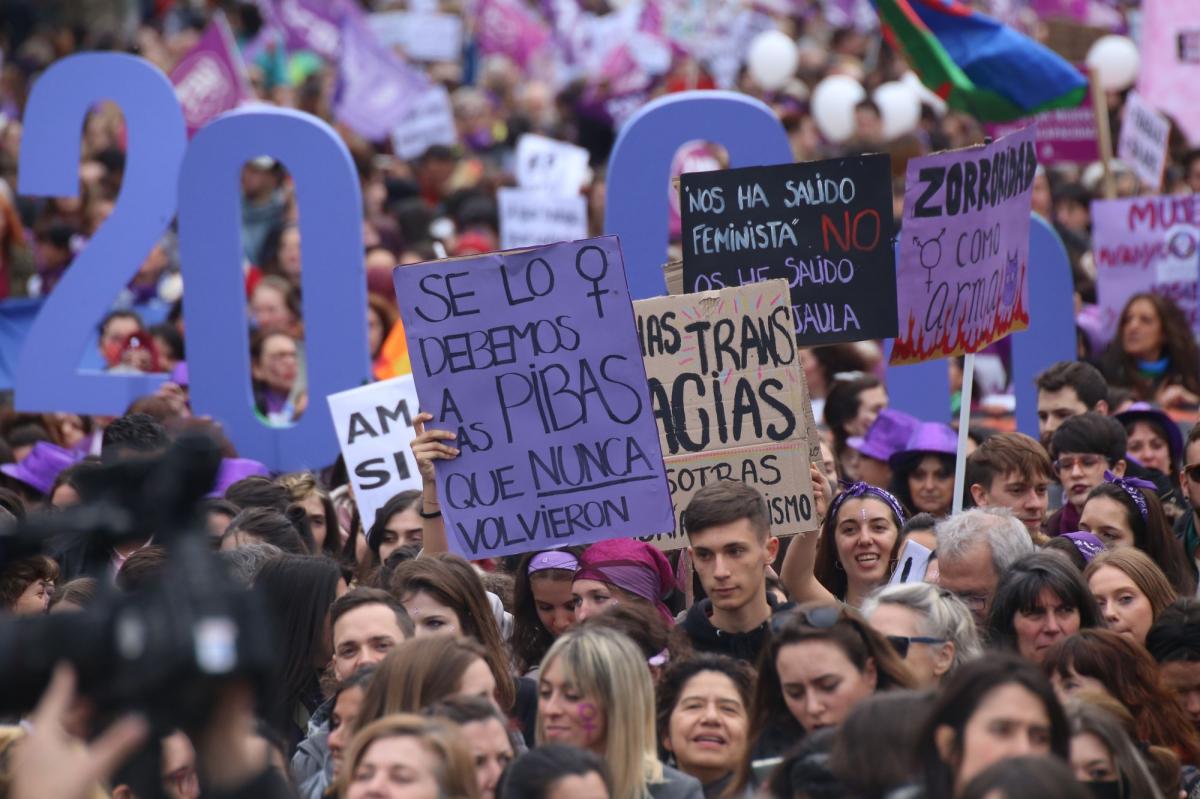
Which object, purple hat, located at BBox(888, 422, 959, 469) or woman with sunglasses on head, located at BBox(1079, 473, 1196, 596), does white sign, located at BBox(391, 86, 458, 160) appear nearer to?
purple hat, located at BBox(888, 422, 959, 469)

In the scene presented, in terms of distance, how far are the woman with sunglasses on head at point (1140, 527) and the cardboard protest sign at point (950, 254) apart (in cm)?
106

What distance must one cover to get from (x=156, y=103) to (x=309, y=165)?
1.42 m

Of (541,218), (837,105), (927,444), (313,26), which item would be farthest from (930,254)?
(313,26)

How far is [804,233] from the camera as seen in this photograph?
8492 mm

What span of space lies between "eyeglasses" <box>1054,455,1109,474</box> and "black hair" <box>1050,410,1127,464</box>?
21 mm

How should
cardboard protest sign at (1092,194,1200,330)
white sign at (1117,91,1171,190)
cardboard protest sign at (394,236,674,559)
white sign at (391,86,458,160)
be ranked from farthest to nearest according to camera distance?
white sign at (391,86,458,160), white sign at (1117,91,1171,190), cardboard protest sign at (1092,194,1200,330), cardboard protest sign at (394,236,674,559)

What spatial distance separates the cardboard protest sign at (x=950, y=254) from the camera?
27.7 ft

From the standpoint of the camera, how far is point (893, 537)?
24.9ft

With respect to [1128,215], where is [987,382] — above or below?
below

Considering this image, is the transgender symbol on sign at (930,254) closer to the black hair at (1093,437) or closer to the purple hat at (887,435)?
the black hair at (1093,437)

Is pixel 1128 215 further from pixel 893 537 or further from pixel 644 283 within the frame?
pixel 893 537

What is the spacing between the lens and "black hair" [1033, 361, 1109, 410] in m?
9.27

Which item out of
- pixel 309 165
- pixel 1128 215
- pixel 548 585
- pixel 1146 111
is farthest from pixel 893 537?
pixel 1146 111

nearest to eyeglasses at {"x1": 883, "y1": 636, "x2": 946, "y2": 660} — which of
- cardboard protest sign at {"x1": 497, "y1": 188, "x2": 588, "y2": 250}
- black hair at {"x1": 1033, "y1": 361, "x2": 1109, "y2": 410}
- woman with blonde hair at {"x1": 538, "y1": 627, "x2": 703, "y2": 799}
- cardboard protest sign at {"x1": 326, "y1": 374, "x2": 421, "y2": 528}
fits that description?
woman with blonde hair at {"x1": 538, "y1": 627, "x2": 703, "y2": 799}
